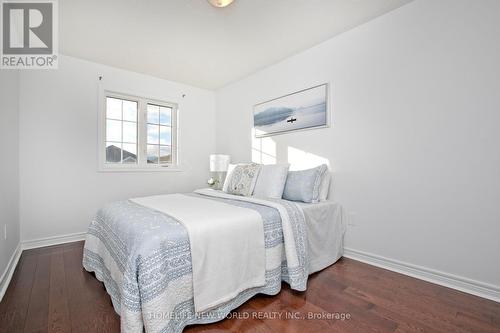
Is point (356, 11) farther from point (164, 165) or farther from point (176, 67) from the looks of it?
point (164, 165)

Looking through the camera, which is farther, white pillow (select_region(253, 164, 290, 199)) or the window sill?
the window sill

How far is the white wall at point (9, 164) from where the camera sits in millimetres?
1924

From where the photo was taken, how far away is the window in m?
3.41

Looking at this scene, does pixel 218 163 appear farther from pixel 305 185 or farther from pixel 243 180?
pixel 305 185

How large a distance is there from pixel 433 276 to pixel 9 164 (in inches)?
156

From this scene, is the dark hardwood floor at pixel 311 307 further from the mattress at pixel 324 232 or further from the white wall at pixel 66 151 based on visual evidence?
the white wall at pixel 66 151

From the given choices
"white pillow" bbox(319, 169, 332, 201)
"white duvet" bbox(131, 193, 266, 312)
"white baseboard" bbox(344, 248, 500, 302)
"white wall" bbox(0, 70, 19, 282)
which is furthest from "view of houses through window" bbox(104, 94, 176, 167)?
"white baseboard" bbox(344, 248, 500, 302)

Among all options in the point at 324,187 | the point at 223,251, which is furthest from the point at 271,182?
the point at 223,251

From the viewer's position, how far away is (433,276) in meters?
1.97

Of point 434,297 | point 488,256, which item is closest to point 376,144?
point 488,256

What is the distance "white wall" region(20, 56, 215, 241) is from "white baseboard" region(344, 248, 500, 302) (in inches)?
123

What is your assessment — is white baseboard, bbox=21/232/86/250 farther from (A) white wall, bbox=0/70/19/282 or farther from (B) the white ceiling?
(B) the white ceiling

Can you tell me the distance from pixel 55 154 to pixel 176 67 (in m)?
1.96

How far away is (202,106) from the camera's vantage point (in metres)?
4.36
